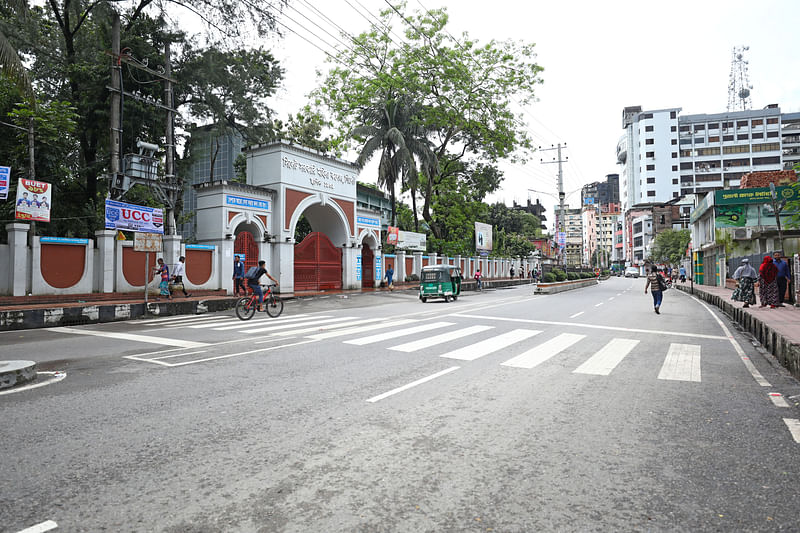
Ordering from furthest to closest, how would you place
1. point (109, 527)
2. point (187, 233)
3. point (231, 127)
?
point (187, 233) < point (231, 127) < point (109, 527)

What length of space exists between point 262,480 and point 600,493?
2.25m

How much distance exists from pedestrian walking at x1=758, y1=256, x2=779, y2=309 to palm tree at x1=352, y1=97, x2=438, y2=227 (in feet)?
79.7

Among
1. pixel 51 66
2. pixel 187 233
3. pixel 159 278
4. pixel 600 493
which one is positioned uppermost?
pixel 51 66

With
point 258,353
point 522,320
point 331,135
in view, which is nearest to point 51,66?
point 331,135

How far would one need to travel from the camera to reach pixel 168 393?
18.9 ft

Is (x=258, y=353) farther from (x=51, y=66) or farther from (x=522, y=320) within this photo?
(x=51, y=66)

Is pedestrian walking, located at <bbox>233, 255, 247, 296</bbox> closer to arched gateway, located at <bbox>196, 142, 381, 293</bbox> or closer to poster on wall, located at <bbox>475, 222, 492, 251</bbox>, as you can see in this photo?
arched gateway, located at <bbox>196, 142, 381, 293</bbox>

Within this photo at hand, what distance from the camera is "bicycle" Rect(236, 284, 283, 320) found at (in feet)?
48.5

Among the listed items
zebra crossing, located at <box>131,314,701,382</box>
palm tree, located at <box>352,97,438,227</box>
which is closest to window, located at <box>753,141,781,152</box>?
palm tree, located at <box>352,97,438,227</box>

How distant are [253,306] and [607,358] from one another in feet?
34.9

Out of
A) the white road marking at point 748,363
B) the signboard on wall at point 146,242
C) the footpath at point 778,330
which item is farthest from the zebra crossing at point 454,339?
the signboard on wall at point 146,242

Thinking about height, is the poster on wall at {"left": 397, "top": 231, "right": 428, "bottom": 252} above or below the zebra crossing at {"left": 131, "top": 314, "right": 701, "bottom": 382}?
above

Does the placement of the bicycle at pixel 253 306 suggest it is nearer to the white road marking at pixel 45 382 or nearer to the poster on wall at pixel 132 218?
the poster on wall at pixel 132 218

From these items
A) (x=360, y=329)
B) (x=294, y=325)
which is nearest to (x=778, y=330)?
(x=360, y=329)
